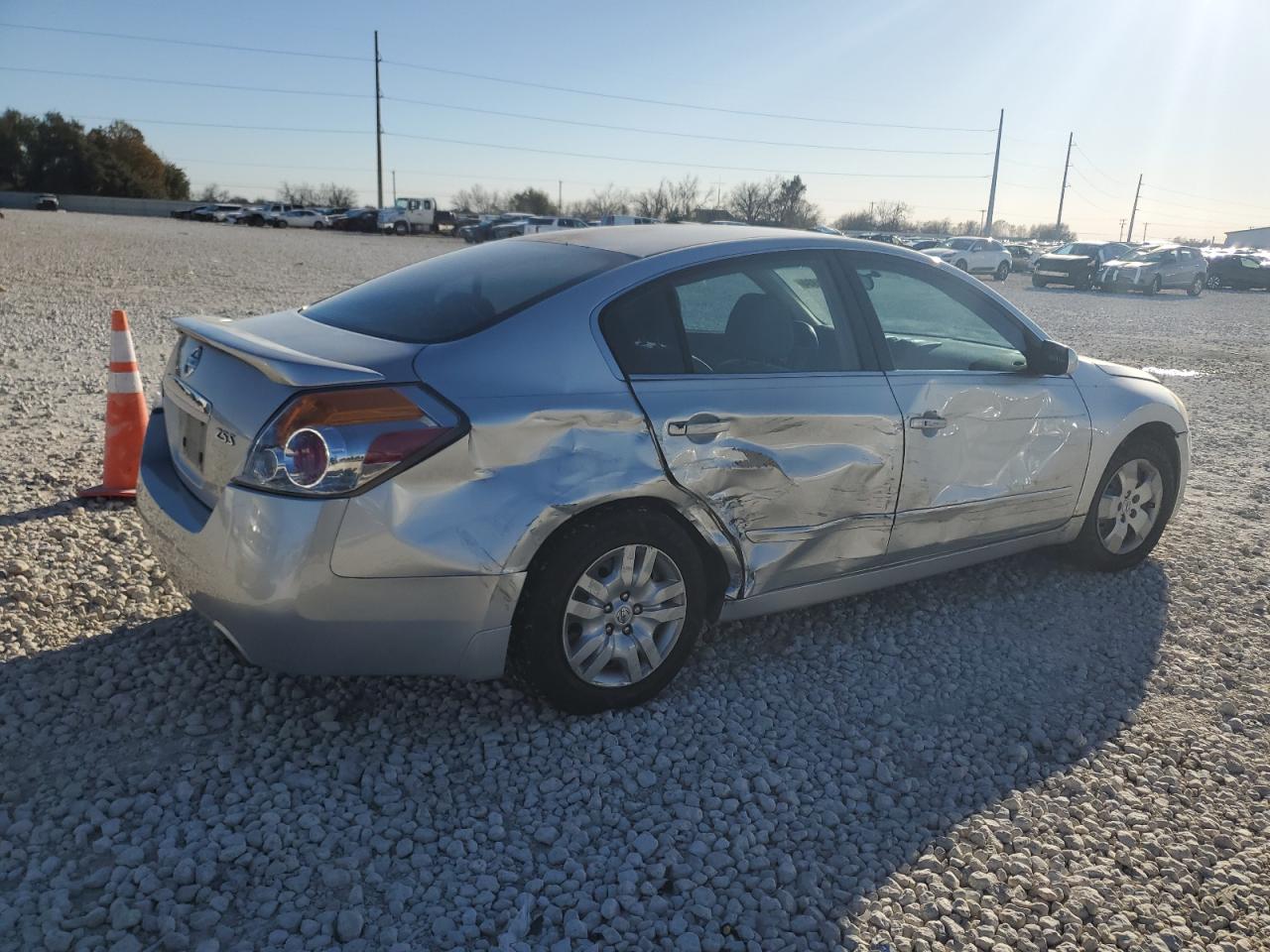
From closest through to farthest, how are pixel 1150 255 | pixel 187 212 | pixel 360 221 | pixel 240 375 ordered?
pixel 240 375 < pixel 1150 255 < pixel 360 221 < pixel 187 212

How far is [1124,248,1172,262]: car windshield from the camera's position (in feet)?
99.0

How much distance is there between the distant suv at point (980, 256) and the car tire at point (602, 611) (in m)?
33.6

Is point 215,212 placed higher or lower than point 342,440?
higher

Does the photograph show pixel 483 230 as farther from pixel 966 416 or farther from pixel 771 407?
pixel 771 407

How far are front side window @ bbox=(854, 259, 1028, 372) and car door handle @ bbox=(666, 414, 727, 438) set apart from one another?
959 millimetres

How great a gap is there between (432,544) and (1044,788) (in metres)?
2.03

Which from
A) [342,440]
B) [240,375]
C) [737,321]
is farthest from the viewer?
[737,321]

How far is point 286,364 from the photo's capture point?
2766 millimetres

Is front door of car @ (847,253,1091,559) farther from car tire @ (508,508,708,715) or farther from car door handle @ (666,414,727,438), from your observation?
car tire @ (508,508,708,715)

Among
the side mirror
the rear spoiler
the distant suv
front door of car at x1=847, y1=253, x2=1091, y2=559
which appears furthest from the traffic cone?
the distant suv

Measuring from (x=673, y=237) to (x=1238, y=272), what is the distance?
128 feet

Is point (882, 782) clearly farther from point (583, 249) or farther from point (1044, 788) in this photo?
point (583, 249)

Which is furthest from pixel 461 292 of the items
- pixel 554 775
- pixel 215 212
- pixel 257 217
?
pixel 215 212

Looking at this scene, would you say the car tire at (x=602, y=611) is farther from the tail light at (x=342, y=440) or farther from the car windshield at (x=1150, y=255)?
the car windshield at (x=1150, y=255)
